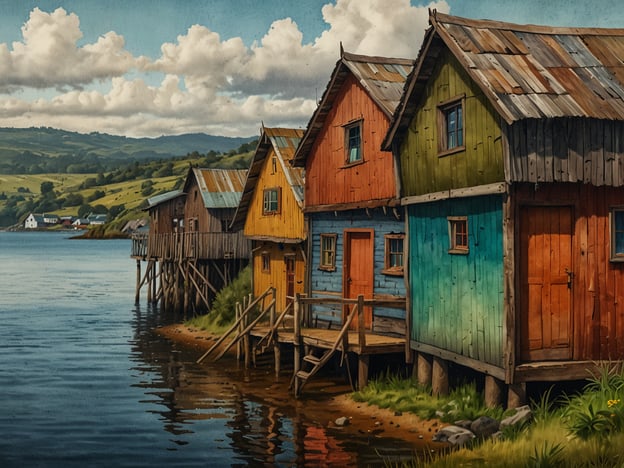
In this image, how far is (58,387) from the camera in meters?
23.5

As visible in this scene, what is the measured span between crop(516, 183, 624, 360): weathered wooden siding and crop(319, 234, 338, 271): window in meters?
9.68

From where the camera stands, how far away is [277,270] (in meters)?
29.7

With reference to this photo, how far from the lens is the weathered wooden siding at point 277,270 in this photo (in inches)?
1084

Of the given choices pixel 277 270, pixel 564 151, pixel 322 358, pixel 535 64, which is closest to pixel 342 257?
pixel 322 358

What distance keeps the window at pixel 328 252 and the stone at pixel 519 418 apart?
998 centimetres

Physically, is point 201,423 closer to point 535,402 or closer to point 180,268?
point 535,402

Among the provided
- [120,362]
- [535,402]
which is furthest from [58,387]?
[535,402]

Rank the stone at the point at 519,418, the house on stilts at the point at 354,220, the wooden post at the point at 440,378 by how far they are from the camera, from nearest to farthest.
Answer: the stone at the point at 519,418 → the wooden post at the point at 440,378 → the house on stilts at the point at 354,220

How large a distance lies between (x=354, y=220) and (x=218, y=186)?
2189 centimetres

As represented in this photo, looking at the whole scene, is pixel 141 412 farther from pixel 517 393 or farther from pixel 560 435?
pixel 560 435

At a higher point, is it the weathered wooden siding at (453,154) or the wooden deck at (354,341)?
the weathered wooden siding at (453,154)

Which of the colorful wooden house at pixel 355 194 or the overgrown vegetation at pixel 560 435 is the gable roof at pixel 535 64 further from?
the overgrown vegetation at pixel 560 435

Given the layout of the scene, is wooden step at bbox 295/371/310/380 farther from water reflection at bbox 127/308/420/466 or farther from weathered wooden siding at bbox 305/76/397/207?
weathered wooden siding at bbox 305/76/397/207

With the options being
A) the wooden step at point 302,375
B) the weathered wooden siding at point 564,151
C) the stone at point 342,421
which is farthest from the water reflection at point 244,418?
the weathered wooden siding at point 564,151
